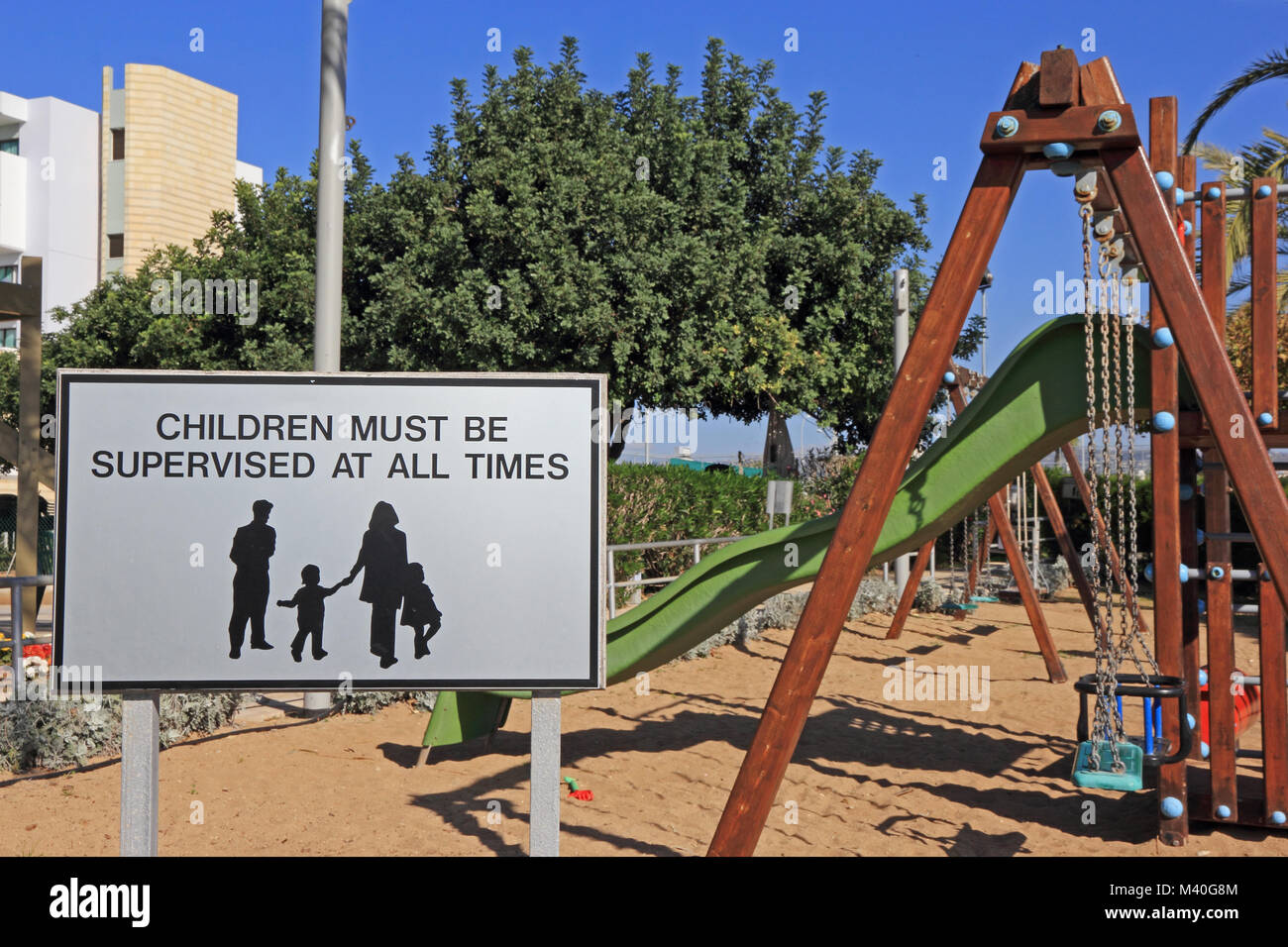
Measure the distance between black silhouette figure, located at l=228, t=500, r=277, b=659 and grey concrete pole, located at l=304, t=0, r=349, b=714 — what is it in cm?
358

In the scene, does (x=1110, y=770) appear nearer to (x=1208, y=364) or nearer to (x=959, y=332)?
(x=1208, y=364)

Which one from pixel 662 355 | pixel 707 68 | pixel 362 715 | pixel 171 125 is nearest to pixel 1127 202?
pixel 362 715

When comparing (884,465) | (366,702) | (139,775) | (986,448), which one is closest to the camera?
(139,775)

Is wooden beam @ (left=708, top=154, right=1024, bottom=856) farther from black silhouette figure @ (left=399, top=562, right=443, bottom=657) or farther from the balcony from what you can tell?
the balcony

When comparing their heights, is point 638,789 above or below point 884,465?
below

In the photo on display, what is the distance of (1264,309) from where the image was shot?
4824mm

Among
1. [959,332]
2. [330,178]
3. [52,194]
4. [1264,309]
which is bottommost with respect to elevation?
[959,332]

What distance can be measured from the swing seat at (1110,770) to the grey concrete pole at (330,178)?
477 centimetres

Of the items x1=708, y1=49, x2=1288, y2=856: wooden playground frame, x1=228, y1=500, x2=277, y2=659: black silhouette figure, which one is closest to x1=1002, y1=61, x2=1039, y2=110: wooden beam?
x1=708, y1=49, x2=1288, y2=856: wooden playground frame

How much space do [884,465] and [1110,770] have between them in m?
1.54

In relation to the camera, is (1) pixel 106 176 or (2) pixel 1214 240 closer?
(2) pixel 1214 240

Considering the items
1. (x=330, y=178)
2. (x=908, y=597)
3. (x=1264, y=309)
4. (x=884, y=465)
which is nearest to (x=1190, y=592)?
(x=1264, y=309)

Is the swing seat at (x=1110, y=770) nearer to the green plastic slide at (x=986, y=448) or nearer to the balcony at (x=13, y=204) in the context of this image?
the green plastic slide at (x=986, y=448)

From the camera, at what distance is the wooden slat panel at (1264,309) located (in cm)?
476
